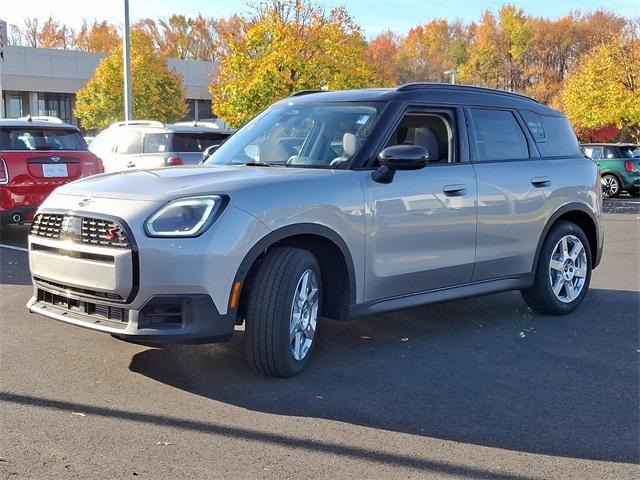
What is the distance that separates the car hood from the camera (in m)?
4.58

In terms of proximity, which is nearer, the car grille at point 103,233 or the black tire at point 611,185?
the car grille at point 103,233

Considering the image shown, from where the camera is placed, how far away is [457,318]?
6633mm

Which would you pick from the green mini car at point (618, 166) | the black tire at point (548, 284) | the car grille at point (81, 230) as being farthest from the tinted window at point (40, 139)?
the green mini car at point (618, 166)

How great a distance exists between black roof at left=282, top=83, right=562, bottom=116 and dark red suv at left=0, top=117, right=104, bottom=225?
16.6ft

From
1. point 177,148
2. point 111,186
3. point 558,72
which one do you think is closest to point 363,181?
point 111,186

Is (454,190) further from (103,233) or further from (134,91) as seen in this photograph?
(134,91)

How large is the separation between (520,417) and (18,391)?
2.83 m

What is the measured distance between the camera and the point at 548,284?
21.6 feet

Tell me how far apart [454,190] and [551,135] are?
164 cm

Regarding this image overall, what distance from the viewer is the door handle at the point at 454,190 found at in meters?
5.64

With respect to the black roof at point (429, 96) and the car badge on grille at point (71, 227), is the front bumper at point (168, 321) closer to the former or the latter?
the car badge on grille at point (71, 227)

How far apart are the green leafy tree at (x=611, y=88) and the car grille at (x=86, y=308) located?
102 feet

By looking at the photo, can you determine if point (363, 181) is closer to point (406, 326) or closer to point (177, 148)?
point (406, 326)

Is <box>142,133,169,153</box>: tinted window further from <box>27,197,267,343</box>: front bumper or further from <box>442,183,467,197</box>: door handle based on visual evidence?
<box>27,197,267,343</box>: front bumper
